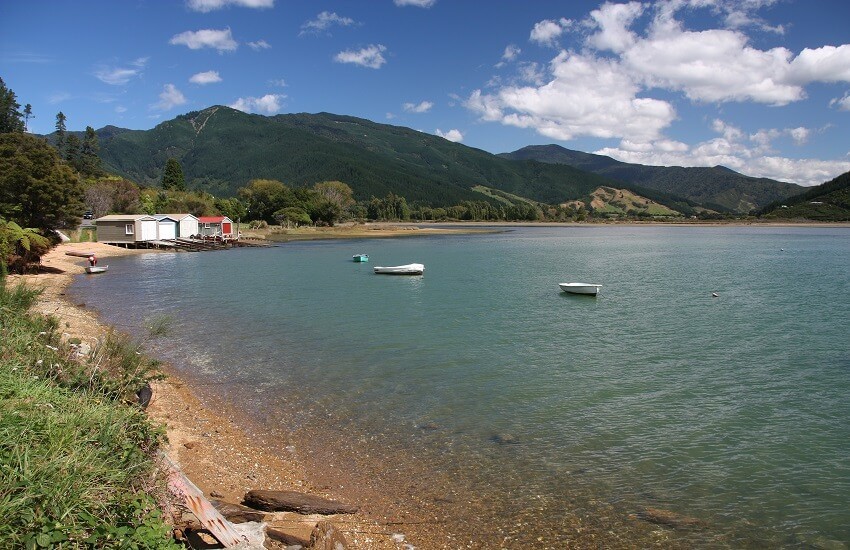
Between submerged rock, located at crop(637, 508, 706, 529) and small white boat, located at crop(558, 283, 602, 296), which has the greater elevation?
small white boat, located at crop(558, 283, 602, 296)

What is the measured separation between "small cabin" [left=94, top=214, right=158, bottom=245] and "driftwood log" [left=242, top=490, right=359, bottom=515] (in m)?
69.2

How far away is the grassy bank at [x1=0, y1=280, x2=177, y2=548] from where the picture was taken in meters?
4.88

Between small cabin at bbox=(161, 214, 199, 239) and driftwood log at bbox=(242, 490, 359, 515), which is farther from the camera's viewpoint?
small cabin at bbox=(161, 214, 199, 239)

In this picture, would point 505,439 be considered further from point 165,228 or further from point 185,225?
point 185,225

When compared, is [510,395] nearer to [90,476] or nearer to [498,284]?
[90,476]

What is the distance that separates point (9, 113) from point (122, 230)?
154 ft

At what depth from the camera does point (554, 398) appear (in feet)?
46.1

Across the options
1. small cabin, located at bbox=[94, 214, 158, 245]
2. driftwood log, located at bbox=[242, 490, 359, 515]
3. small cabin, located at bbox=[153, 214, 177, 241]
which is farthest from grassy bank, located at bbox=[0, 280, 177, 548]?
small cabin, located at bbox=[153, 214, 177, 241]

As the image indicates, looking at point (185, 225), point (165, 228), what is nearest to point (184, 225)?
point (185, 225)

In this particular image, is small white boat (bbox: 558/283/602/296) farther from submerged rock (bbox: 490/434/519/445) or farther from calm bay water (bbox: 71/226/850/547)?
submerged rock (bbox: 490/434/519/445)

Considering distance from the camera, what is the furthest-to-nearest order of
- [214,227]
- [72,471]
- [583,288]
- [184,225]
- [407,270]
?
1. [214,227]
2. [184,225]
3. [407,270]
4. [583,288]
5. [72,471]

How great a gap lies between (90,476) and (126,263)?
53.4 metres

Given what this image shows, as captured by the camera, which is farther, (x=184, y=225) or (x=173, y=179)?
(x=173, y=179)

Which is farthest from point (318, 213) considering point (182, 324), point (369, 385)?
point (369, 385)
